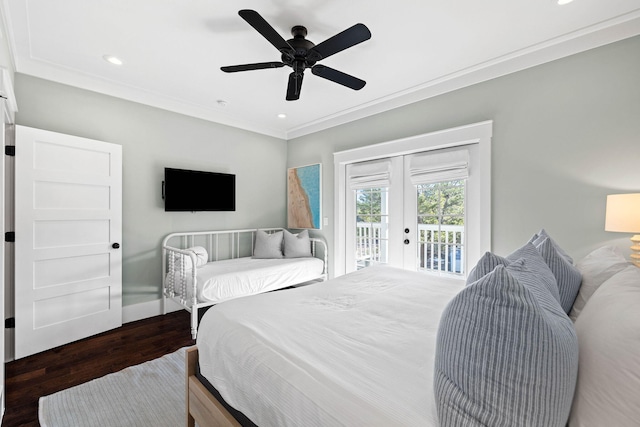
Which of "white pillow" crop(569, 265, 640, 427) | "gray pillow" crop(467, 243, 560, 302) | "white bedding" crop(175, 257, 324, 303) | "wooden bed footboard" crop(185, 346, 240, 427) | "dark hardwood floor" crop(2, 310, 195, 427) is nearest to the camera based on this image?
"white pillow" crop(569, 265, 640, 427)

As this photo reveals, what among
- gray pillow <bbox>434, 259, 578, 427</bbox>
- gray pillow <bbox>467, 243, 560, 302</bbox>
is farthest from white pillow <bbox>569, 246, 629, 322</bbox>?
gray pillow <bbox>434, 259, 578, 427</bbox>

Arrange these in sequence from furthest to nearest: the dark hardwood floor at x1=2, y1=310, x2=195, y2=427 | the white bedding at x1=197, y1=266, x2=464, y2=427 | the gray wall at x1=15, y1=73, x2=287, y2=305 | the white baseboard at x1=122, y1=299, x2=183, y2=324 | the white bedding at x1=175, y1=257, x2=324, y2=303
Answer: the white baseboard at x1=122, y1=299, x2=183, y2=324 → the white bedding at x1=175, y1=257, x2=324, y2=303 → the gray wall at x1=15, y1=73, x2=287, y2=305 → the dark hardwood floor at x1=2, y1=310, x2=195, y2=427 → the white bedding at x1=197, y1=266, x2=464, y2=427

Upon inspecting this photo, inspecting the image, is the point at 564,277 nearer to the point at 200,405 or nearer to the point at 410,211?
the point at 200,405

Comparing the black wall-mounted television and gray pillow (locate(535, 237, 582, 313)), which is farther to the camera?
the black wall-mounted television

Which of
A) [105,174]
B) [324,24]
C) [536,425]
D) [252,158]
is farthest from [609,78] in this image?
[105,174]

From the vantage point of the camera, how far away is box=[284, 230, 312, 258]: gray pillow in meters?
3.91

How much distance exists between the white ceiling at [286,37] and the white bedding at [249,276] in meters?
1.99

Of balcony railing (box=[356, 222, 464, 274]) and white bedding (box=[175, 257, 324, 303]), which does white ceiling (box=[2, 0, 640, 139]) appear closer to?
balcony railing (box=[356, 222, 464, 274])

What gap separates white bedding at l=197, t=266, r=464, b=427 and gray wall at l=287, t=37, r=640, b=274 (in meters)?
1.24

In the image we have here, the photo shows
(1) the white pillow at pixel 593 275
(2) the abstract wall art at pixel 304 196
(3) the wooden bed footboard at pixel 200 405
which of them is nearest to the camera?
(1) the white pillow at pixel 593 275

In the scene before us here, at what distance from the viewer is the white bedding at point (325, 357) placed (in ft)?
2.74

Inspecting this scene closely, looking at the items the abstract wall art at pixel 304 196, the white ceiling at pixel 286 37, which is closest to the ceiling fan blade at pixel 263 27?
the white ceiling at pixel 286 37

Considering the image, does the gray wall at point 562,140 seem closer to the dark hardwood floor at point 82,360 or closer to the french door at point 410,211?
the french door at point 410,211

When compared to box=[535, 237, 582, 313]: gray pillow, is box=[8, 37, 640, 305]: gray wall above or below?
above
